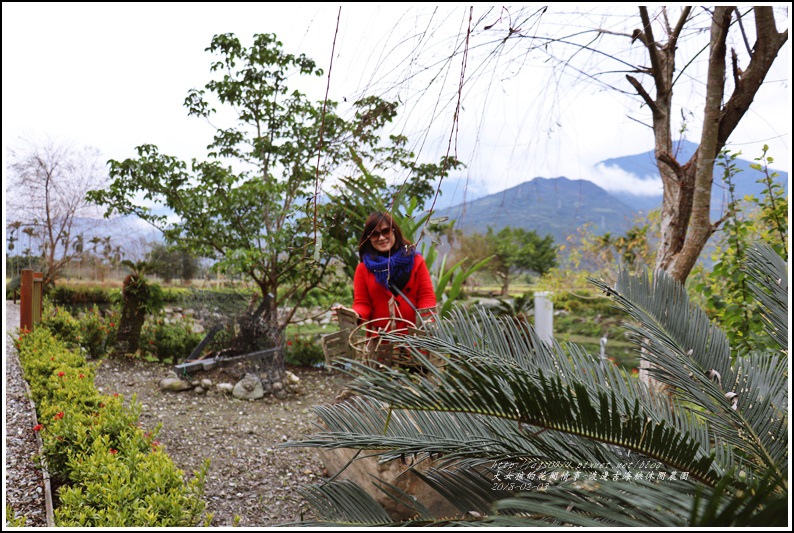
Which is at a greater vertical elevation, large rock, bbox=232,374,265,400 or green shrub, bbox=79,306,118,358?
green shrub, bbox=79,306,118,358

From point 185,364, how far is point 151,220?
1.52 meters

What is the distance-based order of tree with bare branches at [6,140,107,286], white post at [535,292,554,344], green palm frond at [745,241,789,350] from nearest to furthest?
green palm frond at [745,241,789,350] → tree with bare branches at [6,140,107,286] → white post at [535,292,554,344]

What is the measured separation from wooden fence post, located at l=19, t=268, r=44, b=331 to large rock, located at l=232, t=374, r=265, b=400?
1970 mm

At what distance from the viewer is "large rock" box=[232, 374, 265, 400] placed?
4.86 metres

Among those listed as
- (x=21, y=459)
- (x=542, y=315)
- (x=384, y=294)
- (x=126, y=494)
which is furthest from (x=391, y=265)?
(x=542, y=315)

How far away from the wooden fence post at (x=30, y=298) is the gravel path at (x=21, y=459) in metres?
0.50

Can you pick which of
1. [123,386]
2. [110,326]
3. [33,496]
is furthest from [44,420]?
[110,326]

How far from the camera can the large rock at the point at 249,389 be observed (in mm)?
4859

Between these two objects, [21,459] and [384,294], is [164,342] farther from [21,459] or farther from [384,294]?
[384,294]


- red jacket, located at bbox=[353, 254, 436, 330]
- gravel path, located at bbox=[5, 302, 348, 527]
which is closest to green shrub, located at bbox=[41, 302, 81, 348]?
gravel path, located at bbox=[5, 302, 348, 527]

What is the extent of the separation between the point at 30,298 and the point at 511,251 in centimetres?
1453

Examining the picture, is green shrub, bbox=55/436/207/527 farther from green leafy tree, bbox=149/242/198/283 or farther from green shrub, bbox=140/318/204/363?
green leafy tree, bbox=149/242/198/283

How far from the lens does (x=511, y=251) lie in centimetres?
1741

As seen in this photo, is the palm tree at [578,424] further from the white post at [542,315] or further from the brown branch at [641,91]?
the white post at [542,315]
